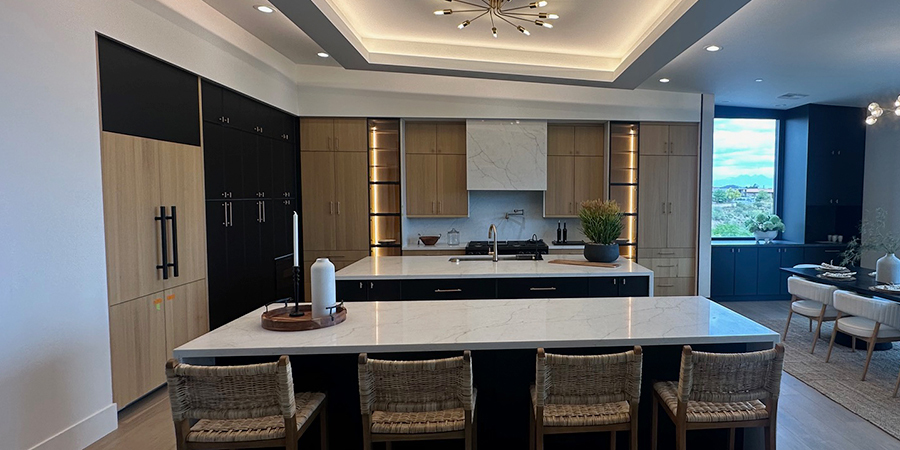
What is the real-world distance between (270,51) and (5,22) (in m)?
2.81

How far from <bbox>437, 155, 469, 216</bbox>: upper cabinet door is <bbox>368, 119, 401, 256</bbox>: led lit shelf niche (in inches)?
23.1

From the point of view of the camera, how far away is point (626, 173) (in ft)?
20.8

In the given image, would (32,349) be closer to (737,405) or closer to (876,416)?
(737,405)

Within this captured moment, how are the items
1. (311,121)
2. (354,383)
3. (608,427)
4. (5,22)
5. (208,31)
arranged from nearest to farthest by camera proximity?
(608,427) → (354,383) → (5,22) → (208,31) → (311,121)

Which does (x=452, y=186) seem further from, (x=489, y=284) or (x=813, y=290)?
→ (x=813, y=290)

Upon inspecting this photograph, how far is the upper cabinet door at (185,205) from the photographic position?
138 inches

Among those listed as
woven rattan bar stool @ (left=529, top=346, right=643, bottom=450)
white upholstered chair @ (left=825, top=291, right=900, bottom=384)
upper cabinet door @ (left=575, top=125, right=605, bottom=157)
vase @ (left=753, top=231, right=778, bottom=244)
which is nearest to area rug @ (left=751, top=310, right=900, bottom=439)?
white upholstered chair @ (left=825, top=291, right=900, bottom=384)

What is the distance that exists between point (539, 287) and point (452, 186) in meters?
2.89

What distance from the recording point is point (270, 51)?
4973 mm

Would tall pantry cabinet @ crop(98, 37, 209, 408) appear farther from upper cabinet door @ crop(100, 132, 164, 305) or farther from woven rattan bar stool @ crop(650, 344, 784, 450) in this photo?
woven rattan bar stool @ crop(650, 344, 784, 450)

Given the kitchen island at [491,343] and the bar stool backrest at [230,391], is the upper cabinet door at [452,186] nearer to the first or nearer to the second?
the kitchen island at [491,343]

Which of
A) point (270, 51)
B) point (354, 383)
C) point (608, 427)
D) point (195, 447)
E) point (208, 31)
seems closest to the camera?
point (195, 447)

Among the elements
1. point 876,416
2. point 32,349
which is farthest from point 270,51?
point 876,416

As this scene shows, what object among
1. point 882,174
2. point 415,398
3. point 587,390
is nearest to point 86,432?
point 415,398
